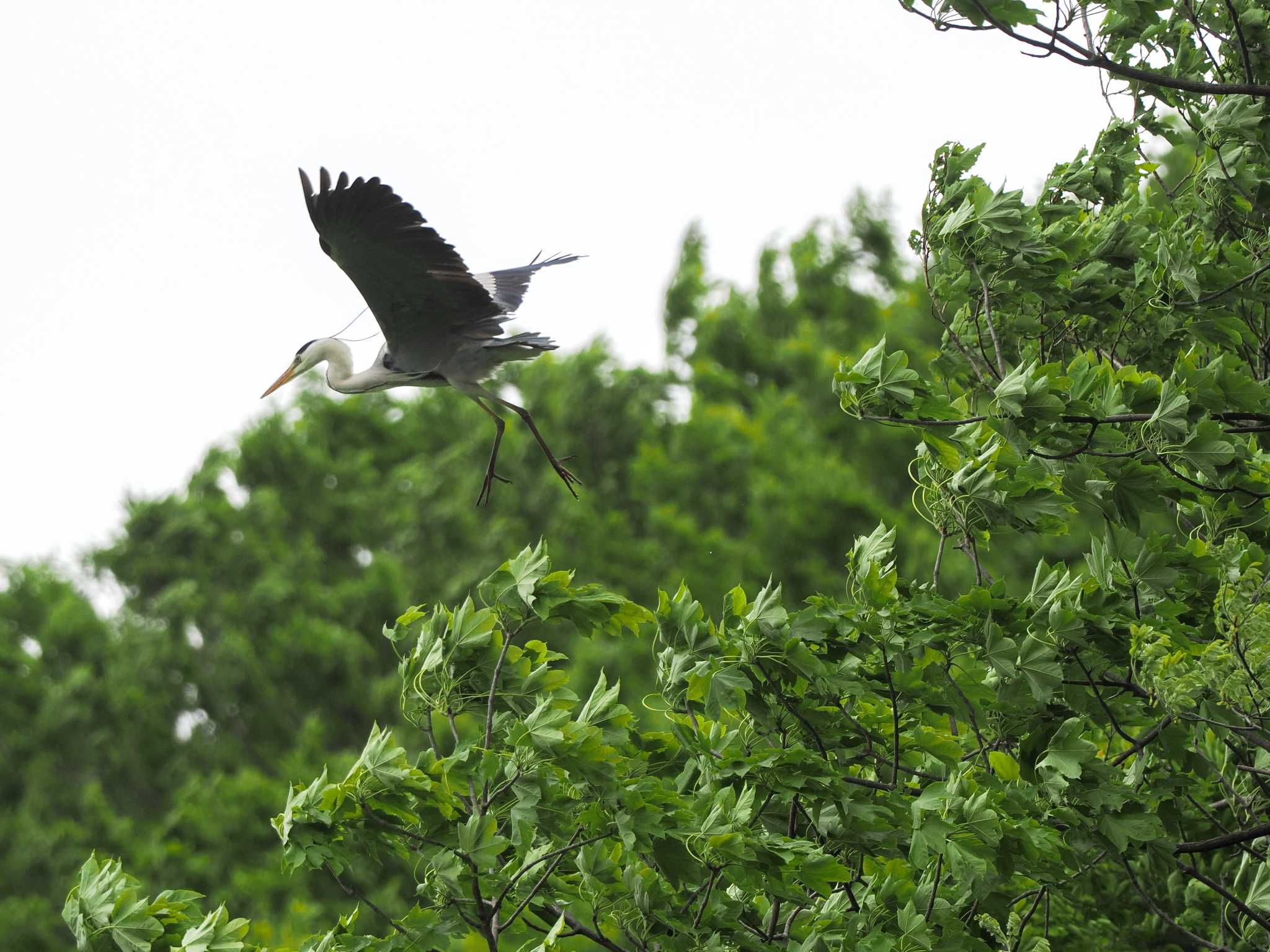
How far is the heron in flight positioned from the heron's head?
0.43m

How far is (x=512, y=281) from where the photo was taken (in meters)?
7.96

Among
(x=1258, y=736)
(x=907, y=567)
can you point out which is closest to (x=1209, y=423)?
(x=1258, y=736)

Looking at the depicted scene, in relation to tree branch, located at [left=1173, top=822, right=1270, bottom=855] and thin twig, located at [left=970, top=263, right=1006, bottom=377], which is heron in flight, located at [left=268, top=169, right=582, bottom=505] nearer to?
thin twig, located at [left=970, top=263, right=1006, bottom=377]

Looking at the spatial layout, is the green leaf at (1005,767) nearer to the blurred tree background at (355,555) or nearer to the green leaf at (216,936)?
the green leaf at (216,936)

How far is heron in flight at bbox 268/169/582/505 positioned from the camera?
21.7 feet

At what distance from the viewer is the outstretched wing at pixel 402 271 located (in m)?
6.60

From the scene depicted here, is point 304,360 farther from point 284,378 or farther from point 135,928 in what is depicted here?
point 135,928

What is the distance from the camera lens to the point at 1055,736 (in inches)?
189

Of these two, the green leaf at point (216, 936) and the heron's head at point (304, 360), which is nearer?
the green leaf at point (216, 936)

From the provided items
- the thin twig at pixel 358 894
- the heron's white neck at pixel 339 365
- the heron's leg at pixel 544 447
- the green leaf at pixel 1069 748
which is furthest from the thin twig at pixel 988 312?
the heron's white neck at pixel 339 365

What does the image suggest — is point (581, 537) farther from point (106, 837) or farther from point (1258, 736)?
point (1258, 736)

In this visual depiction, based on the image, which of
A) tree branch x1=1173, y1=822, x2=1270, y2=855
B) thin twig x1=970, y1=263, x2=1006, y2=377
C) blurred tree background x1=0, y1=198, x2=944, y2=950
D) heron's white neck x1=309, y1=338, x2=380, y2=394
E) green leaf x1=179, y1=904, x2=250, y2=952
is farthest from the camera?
blurred tree background x1=0, y1=198, x2=944, y2=950

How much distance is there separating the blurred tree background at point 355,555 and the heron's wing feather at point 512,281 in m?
10.8

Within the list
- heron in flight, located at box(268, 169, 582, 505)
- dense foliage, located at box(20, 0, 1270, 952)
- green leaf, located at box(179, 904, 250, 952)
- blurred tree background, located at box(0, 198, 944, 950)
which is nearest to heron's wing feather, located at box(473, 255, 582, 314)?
heron in flight, located at box(268, 169, 582, 505)
